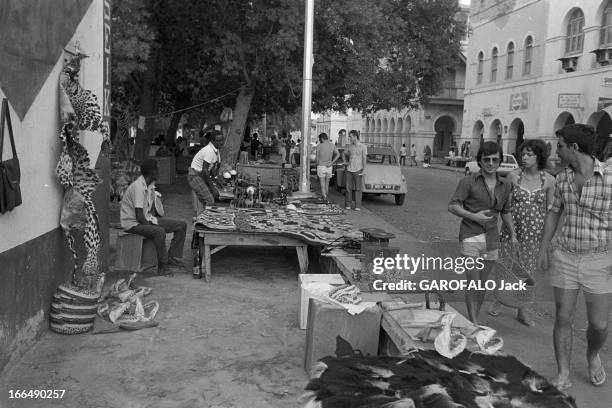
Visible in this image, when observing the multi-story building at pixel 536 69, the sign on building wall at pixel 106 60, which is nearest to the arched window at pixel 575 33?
the multi-story building at pixel 536 69

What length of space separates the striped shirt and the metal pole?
328 inches

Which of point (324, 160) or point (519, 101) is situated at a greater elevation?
point (519, 101)

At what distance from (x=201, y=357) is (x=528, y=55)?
30858mm

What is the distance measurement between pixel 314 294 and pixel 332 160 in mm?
10250

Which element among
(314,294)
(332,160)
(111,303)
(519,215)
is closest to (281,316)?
(314,294)

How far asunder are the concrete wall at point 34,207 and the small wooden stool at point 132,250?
1.51 metres

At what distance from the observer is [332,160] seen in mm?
15109

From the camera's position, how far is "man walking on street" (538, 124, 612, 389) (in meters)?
4.21

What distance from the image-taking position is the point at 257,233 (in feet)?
24.2

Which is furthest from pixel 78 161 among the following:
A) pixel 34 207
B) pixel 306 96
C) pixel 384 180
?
pixel 384 180

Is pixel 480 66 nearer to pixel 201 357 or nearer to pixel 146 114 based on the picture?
pixel 146 114

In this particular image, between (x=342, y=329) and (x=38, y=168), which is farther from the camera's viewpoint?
(x=38, y=168)

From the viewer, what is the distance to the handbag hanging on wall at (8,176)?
13.3 ft

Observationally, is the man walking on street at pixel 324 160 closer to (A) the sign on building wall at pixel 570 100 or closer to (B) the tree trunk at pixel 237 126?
(B) the tree trunk at pixel 237 126
